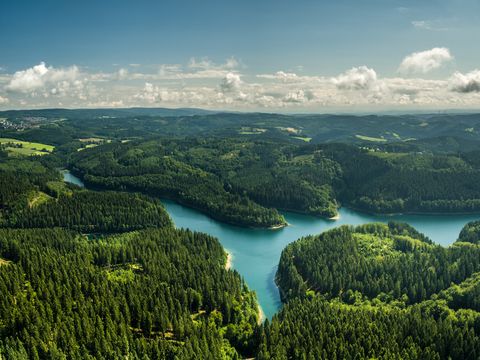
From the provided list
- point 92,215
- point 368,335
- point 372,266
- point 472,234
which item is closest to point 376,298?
point 372,266

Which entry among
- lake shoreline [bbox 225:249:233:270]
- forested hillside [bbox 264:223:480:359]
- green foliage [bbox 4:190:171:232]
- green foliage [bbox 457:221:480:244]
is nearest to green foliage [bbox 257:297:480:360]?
forested hillside [bbox 264:223:480:359]

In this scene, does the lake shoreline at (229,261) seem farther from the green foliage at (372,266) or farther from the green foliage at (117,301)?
the green foliage at (372,266)

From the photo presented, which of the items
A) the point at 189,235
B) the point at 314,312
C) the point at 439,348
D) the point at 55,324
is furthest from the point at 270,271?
the point at 55,324

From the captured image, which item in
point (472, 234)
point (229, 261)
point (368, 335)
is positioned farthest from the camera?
point (472, 234)

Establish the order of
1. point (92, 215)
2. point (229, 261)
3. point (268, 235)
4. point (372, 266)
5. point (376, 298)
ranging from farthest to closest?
point (268, 235), point (92, 215), point (229, 261), point (372, 266), point (376, 298)

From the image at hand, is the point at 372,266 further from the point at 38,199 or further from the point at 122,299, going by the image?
the point at 38,199

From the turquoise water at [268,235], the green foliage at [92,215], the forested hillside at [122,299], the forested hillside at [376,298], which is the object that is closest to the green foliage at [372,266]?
the forested hillside at [376,298]
